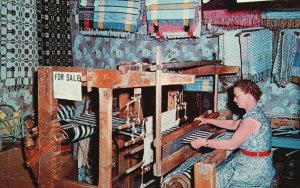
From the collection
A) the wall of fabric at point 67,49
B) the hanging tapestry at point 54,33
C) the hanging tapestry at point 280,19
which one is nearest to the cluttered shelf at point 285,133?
the wall of fabric at point 67,49

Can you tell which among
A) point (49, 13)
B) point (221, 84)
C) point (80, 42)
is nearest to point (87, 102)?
point (80, 42)

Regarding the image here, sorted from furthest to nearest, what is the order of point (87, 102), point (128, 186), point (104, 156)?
point (87, 102)
point (128, 186)
point (104, 156)

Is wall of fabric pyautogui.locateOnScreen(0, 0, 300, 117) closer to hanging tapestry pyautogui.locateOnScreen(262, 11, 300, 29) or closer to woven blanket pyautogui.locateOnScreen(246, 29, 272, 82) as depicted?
woven blanket pyautogui.locateOnScreen(246, 29, 272, 82)

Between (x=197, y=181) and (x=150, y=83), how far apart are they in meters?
1.40

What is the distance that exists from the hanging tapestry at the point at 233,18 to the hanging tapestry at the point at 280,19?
0.47 ft

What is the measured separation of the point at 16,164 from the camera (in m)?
6.12

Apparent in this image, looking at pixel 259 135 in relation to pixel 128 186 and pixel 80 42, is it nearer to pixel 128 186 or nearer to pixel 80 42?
pixel 128 186

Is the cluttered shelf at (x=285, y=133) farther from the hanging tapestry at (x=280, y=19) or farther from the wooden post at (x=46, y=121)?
the wooden post at (x=46, y=121)

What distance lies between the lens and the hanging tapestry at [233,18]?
6586 mm

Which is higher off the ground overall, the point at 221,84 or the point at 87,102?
the point at 221,84

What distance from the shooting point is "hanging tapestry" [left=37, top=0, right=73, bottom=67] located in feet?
26.5

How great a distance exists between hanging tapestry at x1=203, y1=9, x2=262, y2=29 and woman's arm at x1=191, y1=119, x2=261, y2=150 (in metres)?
2.92

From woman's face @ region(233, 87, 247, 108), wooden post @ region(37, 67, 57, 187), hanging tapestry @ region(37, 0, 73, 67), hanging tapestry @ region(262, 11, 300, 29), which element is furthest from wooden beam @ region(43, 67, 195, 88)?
hanging tapestry @ region(37, 0, 73, 67)

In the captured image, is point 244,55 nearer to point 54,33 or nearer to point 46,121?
point 46,121
